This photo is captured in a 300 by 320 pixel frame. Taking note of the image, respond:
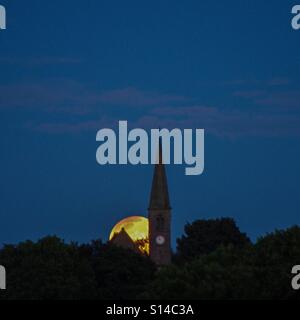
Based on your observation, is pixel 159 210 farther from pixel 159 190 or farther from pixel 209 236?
pixel 209 236

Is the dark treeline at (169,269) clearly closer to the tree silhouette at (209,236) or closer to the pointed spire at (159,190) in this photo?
the tree silhouette at (209,236)

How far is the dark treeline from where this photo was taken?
7688 centimetres

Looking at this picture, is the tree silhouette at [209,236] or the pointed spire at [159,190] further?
the pointed spire at [159,190]

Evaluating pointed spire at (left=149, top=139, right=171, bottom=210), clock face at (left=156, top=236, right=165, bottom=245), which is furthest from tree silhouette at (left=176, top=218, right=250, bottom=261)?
pointed spire at (left=149, top=139, right=171, bottom=210)

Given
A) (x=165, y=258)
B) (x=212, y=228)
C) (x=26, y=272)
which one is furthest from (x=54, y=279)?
(x=165, y=258)

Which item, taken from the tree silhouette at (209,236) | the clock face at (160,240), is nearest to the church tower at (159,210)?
the clock face at (160,240)

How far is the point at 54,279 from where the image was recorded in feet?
311

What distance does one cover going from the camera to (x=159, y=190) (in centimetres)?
16000

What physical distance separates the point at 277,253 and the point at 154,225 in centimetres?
7820

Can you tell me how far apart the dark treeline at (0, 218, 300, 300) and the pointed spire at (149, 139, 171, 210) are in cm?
2724

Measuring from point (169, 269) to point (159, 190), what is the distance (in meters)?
80.3

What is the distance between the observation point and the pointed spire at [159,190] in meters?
160

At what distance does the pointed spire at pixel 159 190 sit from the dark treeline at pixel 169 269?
27242 mm
